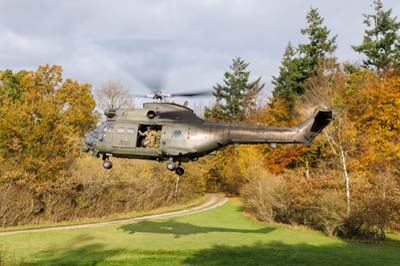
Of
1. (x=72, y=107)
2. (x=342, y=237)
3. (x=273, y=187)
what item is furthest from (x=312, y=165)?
(x=72, y=107)

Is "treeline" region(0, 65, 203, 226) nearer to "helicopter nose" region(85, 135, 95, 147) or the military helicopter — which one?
"helicopter nose" region(85, 135, 95, 147)

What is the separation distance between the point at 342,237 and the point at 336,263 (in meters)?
9.46

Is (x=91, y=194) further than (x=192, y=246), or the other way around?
(x=91, y=194)

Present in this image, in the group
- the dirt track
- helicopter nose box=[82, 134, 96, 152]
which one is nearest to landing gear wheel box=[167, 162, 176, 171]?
helicopter nose box=[82, 134, 96, 152]

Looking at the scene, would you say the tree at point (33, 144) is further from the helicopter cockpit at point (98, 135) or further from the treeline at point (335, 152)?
the helicopter cockpit at point (98, 135)

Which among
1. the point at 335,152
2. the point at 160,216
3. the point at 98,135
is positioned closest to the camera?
the point at 98,135

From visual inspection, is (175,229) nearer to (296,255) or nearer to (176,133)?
(296,255)

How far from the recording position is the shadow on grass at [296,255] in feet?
62.0

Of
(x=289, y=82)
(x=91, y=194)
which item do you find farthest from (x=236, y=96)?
(x=91, y=194)

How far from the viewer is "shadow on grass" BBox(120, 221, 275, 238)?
2964 centimetres

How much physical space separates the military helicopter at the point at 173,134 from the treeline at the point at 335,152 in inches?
282

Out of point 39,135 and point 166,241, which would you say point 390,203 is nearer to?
point 166,241

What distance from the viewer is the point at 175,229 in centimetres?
3106

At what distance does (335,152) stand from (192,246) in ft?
40.7
